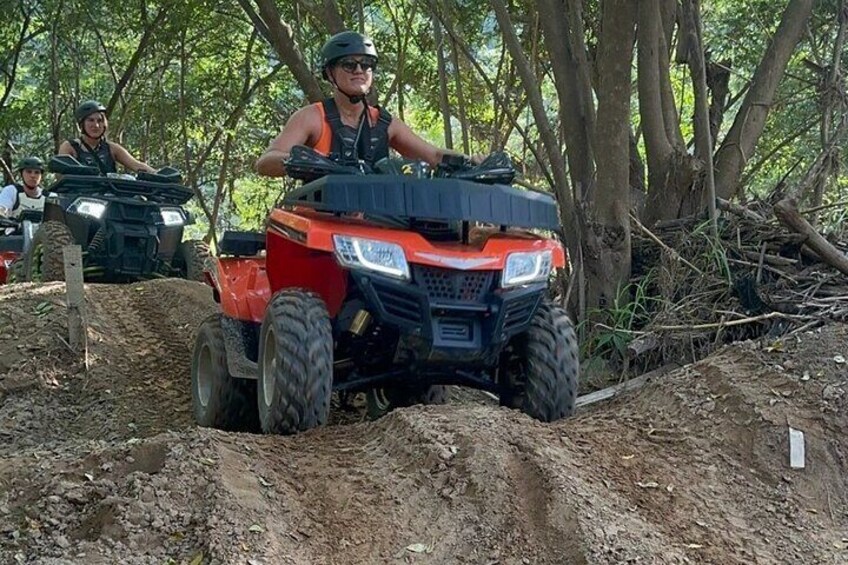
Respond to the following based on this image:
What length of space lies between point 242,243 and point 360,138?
884 mm

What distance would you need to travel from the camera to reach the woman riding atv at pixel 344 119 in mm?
5375

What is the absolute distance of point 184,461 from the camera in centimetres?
380

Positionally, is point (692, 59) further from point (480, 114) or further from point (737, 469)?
point (480, 114)

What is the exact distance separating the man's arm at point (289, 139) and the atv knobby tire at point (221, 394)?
3.24 ft

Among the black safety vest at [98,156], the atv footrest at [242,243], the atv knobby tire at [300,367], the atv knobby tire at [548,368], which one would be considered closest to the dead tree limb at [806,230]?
the atv knobby tire at [548,368]

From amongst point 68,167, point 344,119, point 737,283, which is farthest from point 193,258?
point 737,283

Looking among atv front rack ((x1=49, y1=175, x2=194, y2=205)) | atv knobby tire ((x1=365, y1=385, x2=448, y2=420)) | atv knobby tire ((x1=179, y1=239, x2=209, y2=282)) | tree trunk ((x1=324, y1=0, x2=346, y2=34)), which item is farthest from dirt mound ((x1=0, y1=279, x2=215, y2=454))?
tree trunk ((x1=324, y1=0, x2=346, y2=34))

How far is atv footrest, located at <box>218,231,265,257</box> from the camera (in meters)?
5.75

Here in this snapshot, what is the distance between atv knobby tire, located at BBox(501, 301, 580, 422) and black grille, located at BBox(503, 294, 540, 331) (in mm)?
118

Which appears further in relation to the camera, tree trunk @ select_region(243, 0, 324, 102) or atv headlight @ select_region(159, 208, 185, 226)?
tree trunk @ select_region(243, 0, 324, 102)

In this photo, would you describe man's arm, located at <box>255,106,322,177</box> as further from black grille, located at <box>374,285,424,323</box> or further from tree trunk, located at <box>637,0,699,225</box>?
tree trunk, located at <box>637,0,699,225</box>

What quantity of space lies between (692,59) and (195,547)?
5.96m

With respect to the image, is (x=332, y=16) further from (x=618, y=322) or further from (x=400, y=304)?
(x=400, y=304)

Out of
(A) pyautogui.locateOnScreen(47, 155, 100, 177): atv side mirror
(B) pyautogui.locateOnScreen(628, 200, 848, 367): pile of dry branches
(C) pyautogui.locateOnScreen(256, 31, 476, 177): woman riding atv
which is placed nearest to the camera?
(C) pyautogui.locateOnScreen(256, 31, 476, 177): woman riding atv
